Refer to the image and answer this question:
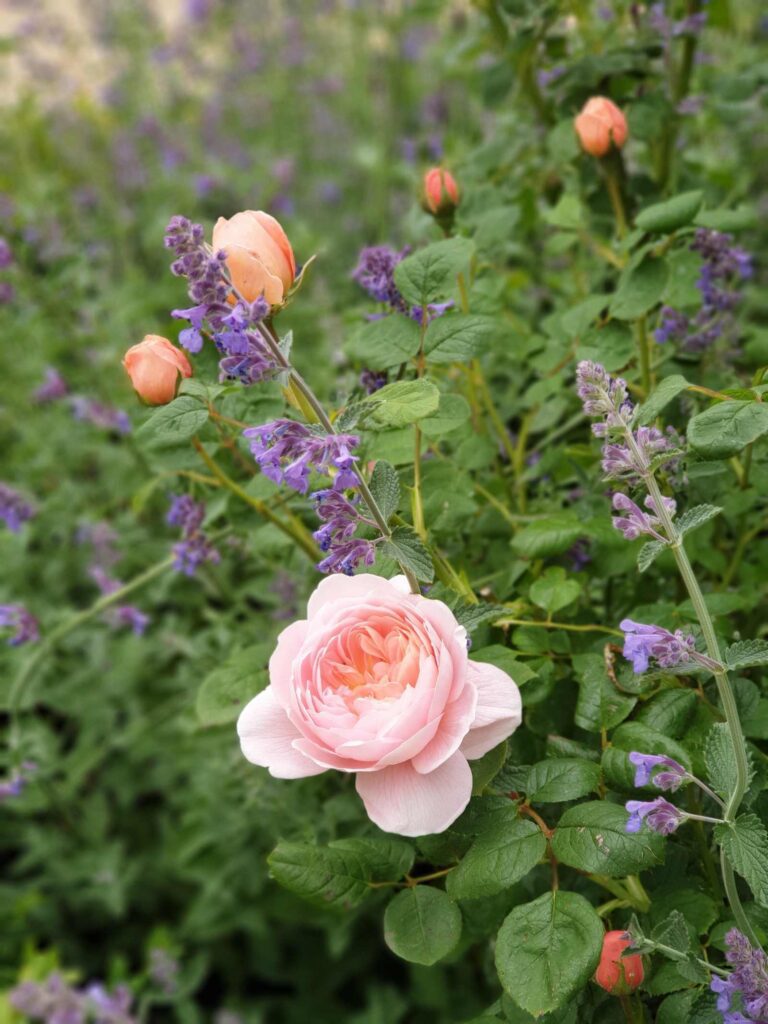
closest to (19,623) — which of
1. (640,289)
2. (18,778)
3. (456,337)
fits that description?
(18,778)

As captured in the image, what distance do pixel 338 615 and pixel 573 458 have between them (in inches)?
16.8

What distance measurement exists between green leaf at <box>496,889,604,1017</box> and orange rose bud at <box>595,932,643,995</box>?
40 millimetres

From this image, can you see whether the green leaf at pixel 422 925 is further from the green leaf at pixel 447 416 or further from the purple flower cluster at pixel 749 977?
the green leaf at pixel 447 416

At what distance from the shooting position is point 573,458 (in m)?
1.00

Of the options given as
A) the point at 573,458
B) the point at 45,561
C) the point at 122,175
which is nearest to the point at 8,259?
the point at 45,561

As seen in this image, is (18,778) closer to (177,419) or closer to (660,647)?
(177,419)

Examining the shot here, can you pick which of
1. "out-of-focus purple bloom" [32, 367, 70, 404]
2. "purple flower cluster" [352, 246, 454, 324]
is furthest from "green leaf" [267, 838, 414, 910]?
"out-of-focus purple bloom" [32, 367, 70, 404]

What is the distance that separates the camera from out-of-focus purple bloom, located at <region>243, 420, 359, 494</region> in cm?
63

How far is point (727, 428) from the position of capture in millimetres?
656

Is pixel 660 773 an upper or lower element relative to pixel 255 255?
lower

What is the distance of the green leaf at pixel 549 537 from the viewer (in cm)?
80

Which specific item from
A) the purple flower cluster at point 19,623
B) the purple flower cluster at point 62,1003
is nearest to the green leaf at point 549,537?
the purple flower cluster at point 19,623

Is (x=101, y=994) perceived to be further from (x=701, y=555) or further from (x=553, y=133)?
(x=553, y=133)

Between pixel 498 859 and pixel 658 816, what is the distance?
0.11m
